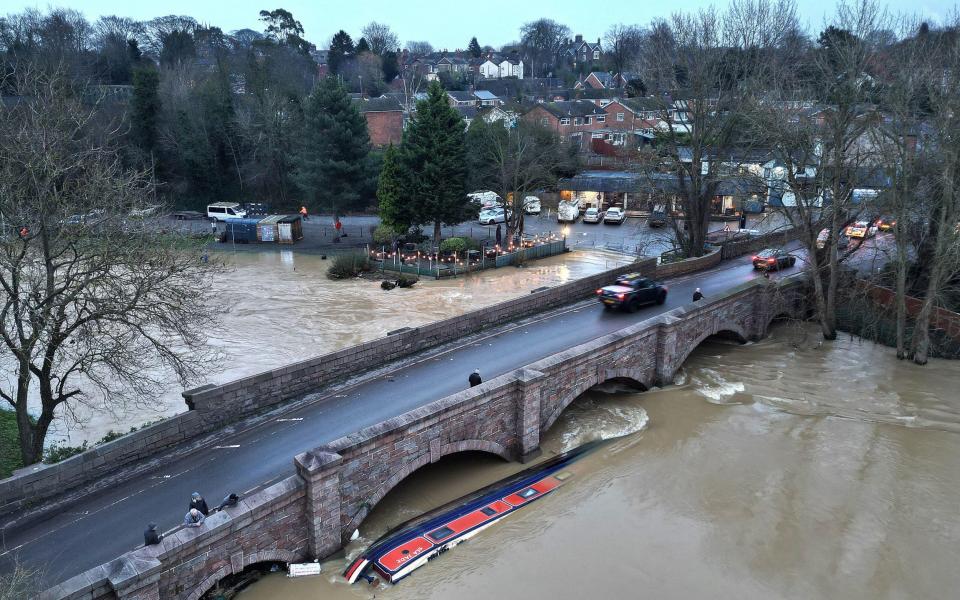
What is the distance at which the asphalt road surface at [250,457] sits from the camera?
13.5 meters

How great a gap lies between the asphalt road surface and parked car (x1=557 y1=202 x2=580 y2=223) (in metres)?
33.0

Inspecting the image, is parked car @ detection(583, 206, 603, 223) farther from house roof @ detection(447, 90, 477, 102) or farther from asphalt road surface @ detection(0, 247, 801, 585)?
house roof @ detection(447, 90, 477, 102)

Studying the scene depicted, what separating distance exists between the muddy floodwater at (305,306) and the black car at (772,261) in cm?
1057

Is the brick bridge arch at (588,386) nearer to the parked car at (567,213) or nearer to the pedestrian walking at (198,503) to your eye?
the pedestrian walking at (198,503)

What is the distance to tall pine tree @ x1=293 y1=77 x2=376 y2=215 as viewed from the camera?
2172 inches

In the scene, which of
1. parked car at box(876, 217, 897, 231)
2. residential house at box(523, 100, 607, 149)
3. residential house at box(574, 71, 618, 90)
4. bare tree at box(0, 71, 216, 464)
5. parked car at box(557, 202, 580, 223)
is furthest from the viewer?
residential house at box(574, 71, 618, 90)

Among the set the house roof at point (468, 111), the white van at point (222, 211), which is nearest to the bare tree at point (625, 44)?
the house roof at point (468, 111)

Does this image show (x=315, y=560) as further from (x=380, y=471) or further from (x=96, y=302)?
(x=96, y=302)

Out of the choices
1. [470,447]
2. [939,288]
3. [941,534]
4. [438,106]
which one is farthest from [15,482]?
[438,106]

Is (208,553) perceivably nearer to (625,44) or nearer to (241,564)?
(241,564)

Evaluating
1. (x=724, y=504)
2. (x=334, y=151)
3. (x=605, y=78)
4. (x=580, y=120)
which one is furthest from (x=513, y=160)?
(x=605, y=78)

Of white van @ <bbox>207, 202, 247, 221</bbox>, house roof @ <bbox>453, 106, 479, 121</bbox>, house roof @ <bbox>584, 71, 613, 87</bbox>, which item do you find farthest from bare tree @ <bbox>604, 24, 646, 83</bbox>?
white van @ <bbox>207, 202, 247, 221</bbox>

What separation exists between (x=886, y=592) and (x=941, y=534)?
329 centimetres

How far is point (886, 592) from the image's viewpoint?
1533cm
